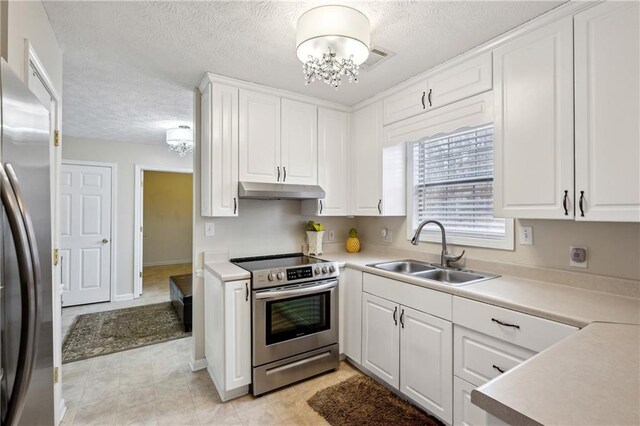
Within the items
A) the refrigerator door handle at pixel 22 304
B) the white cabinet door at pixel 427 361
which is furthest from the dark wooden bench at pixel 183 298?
the refrigerator door handle at pixel 22 304

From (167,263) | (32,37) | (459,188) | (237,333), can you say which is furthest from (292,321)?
(167,263)

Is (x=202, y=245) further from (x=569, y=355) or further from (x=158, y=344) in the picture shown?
(x=569, y=355)

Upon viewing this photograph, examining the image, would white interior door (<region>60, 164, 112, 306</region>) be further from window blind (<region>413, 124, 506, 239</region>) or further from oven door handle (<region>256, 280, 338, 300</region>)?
window blind (<region>413, 124, 506, 239</region>)

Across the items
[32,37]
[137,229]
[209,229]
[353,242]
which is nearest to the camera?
[32,37]

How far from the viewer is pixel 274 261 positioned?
275 centimetres

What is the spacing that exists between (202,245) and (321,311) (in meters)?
1.15

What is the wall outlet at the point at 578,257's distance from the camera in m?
1.80

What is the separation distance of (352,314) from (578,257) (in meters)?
1.56

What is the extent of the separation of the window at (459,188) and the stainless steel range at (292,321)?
101 centimetres

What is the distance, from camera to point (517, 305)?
150cm

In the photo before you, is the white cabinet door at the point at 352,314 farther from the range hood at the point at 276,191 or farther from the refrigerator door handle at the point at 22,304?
the refrigerator door handle at the point at 22,304

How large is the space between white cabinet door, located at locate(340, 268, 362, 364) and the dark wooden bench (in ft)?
5.94

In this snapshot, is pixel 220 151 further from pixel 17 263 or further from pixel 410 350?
pixel 410 350

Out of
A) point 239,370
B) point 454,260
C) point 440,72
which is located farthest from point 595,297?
point 239,370
